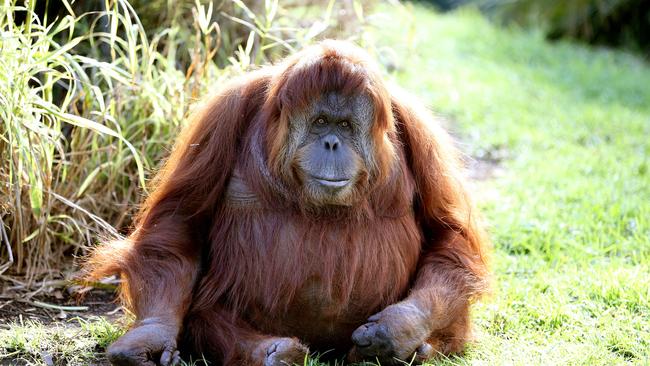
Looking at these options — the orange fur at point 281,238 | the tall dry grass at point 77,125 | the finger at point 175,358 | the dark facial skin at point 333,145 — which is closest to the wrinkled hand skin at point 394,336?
the orange fur at point 281,238

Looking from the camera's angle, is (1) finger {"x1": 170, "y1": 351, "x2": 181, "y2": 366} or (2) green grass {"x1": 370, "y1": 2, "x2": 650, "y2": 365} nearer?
(1) finger {"x1": 170, "y1": 351, "x2": 181, "y2": 366}

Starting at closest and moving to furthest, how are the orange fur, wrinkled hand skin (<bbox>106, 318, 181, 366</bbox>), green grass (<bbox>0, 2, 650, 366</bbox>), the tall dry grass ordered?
wrinkled hand skin (<bbox>106, 318, 181, 366</bbox>), the orange fur, green grass (<bbox>0, 2, 650, 366</bbox>), the tall dry grass

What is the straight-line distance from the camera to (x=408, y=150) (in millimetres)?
3389

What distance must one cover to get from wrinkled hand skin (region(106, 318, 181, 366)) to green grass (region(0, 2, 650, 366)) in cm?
34

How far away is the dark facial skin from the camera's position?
301cm

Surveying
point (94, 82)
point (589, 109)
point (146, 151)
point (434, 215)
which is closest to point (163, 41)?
point (94, 82)

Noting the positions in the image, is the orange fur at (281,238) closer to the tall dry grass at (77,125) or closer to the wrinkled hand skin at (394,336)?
the wrinkled hand skin at (394,336)

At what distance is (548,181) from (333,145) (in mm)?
2962

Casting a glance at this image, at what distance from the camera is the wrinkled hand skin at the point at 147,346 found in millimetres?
2869

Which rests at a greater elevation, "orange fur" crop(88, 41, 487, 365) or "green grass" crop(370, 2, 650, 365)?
"orange fur" crop(88, 41, 487, 365)

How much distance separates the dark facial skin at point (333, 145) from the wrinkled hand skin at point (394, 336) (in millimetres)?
401

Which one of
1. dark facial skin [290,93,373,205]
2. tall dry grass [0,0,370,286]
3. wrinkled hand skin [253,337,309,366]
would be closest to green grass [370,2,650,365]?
wrinkled hand skin [253,337,309,366]

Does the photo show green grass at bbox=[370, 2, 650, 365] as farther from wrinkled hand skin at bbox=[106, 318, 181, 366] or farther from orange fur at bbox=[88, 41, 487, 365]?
A: wrinkled hand skin at bbox=[106, 318, 181, 366]

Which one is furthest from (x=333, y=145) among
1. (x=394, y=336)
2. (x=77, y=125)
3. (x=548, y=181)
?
(x=548, y=181)
